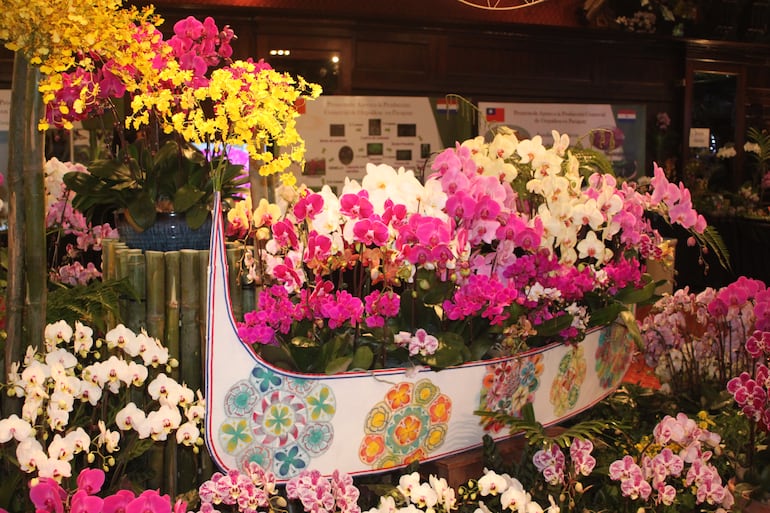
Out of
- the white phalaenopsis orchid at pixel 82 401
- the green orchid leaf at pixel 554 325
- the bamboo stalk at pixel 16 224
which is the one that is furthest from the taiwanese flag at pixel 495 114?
the bamboo stalk at pixel 16 224

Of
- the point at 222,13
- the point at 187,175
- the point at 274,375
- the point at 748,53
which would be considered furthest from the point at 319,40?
the point at 274,375

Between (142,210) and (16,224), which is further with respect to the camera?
(142,210)

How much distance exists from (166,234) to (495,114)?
5646mm

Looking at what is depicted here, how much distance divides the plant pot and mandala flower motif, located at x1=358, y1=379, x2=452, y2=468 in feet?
1.87

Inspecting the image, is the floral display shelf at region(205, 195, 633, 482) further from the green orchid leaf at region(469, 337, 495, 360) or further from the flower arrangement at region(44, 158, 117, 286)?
the flower arrangement at region(44, 158, 117, 286)

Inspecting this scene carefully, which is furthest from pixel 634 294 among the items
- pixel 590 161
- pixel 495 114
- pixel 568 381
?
pixel 495 114

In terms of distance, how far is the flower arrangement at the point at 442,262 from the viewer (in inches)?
74.3

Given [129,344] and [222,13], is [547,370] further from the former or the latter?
[222,13]

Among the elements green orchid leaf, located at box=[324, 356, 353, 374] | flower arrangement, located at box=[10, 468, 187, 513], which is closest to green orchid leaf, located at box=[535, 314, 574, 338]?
green orchid leaf, located at box=[324, 356, 353, 374]

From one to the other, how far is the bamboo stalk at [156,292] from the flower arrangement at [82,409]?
0.10m

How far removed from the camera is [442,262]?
191cm

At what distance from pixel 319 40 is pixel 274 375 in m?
5.26

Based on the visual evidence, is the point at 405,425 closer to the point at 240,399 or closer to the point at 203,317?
the point at 240,399

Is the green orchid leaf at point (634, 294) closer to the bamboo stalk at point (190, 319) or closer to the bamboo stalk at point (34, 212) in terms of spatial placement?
the bamboo stalk at point (190, 319)
